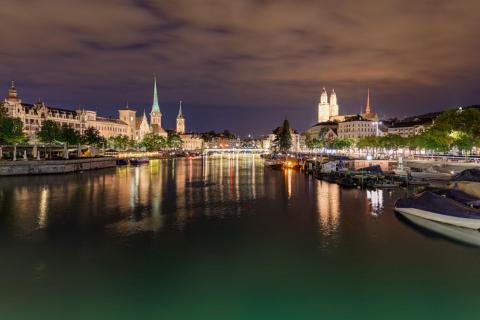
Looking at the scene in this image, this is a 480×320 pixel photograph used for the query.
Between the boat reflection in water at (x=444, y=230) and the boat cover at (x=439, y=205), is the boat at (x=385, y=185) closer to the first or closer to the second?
the boat cover at (x=439, y=205)

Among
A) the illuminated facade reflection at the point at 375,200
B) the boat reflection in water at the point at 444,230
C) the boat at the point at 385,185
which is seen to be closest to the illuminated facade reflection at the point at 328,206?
the illuminated facade reflection at the point at 375,200

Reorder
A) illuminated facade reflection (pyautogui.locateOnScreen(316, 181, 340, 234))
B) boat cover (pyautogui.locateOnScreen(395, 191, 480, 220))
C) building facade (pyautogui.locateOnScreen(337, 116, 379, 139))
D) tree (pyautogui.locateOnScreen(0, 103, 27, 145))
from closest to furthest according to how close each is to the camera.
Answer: boat cover (pyautogui.locateOnScreen(395, 191, 480, 220)), illuminated facade reflection (pyautogui.locateOnScreen(316, 181, 340, 234)), tree (pyautogui.locateOnScreen(0, 103, 27, 145)), building facade (pyautogui.locateOnScreen(337, 116, 379, 139))

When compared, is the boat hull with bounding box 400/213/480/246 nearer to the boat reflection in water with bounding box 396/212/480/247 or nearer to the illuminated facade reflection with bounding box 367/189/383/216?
the boat reflection in water with bounding box 396/212/480/247

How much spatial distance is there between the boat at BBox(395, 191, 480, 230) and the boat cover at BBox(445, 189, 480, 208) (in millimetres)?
1140

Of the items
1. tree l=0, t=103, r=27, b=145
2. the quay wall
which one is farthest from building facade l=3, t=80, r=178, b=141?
the quay wall

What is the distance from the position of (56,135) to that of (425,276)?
339 ft

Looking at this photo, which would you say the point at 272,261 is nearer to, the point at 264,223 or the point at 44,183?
the point at 264,223

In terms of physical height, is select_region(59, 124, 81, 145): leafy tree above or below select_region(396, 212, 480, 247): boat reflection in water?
above

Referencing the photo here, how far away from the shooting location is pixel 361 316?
51.3ft

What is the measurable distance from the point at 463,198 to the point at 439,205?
13.5ft

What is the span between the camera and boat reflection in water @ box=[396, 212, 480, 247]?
84.5 ft

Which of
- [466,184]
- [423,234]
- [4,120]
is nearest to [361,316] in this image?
[423,234]

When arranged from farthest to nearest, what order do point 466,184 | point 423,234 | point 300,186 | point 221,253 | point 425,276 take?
point 300,186, point 466,184, point 423,234, point 221,253, point 425,276

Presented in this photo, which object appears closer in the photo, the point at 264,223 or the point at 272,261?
the point at 272,261
